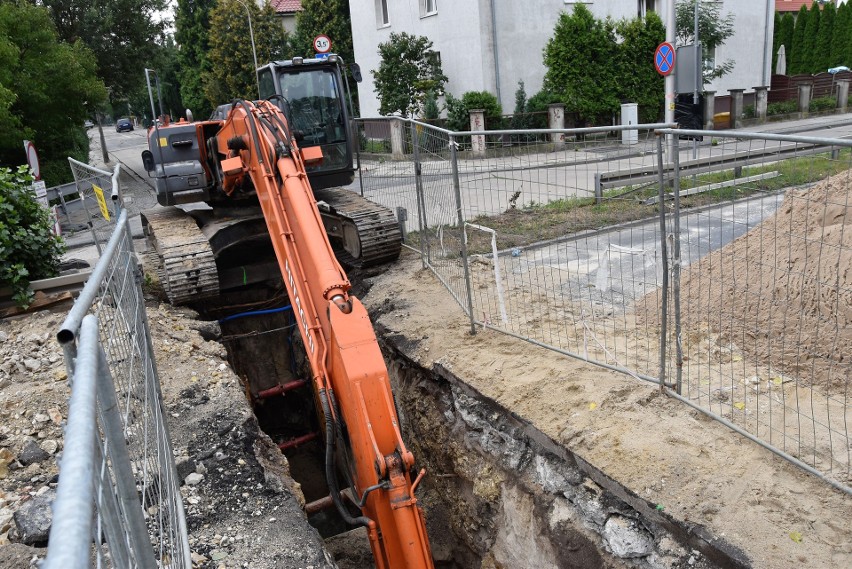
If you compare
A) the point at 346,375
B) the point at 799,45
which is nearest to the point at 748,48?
the point at 799,45

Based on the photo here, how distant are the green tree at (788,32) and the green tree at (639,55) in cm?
1444

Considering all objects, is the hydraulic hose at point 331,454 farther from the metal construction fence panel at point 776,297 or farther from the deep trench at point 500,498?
the metal construction fence panel at point 776,297

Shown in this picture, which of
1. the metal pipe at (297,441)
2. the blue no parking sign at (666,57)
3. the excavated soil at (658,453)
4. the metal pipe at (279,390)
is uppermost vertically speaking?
the blue no parking sign at (666,57)

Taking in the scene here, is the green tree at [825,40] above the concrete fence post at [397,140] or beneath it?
above

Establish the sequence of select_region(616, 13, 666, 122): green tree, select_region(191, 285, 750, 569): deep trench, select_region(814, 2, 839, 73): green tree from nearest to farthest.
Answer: select_region(191, 285, 750, 569): deep trench → select_region(616, 13, 666, 122): green tree → select_region(814, 2, 839, 73): green tree

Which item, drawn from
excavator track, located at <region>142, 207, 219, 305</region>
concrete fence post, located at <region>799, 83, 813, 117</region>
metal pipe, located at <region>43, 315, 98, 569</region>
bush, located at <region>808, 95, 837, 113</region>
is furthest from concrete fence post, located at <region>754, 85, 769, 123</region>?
metal pipe, located at <region>43, 315, 98, 569</region>

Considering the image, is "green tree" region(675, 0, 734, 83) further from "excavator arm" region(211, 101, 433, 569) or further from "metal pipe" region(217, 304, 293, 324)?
"excavator arm" region(211, 101, 433, 569)

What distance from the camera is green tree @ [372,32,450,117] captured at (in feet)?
72.6

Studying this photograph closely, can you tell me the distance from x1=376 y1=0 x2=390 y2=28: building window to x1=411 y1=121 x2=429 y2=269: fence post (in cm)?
1921

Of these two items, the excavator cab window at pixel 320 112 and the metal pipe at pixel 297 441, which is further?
the excavator cab window at pixel 320 112

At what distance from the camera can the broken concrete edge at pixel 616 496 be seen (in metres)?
A: 3.31

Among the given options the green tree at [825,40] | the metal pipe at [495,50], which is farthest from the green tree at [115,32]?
the green tree at [825,40]

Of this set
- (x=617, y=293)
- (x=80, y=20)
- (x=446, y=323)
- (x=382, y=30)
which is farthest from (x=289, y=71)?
(x=80, y=20)

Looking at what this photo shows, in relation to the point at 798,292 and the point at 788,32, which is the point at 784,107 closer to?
the point at 788,32
